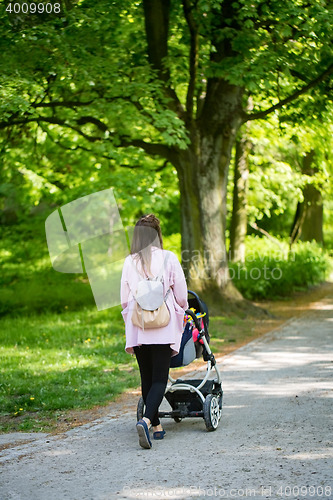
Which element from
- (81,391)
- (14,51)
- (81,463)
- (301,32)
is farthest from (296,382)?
(14,51)

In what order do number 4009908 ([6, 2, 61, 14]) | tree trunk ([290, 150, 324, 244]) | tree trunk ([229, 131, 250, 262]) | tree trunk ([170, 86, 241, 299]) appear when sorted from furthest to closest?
tree trunk ([290, 150, 324, 244]) → tree trunk ([229, 131, 250, 262]) → tree trunk ([170, 86, 241, 299]) → number 4009908 ([6, 2, 61, 14])

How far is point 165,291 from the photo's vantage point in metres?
5.81

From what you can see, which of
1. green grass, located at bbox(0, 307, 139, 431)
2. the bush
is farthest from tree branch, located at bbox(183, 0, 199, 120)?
the bush

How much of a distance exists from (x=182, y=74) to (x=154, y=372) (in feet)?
35.8

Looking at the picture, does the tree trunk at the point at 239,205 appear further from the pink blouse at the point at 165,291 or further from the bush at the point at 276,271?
the pink blouse at the point at 165,291

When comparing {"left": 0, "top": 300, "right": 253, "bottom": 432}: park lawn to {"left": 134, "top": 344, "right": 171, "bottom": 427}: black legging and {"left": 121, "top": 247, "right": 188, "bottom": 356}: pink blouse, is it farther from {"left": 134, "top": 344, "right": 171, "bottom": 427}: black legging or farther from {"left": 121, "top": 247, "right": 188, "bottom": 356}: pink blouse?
{"left": 121, "top": 247, "right": 188, "bottom": 356}: pink blouse

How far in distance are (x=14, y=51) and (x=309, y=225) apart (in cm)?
1779

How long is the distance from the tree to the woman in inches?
223

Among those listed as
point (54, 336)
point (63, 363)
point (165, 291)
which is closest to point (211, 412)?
point (165, 291)

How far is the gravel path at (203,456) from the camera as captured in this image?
14.5 feet

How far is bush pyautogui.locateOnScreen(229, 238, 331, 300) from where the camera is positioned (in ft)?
60.1

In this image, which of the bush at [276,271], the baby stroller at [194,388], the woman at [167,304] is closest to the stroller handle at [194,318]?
the baby stroller at [194,388]

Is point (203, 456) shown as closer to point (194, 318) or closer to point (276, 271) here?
point (194, 318)

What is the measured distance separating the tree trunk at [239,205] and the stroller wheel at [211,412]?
1491cm
